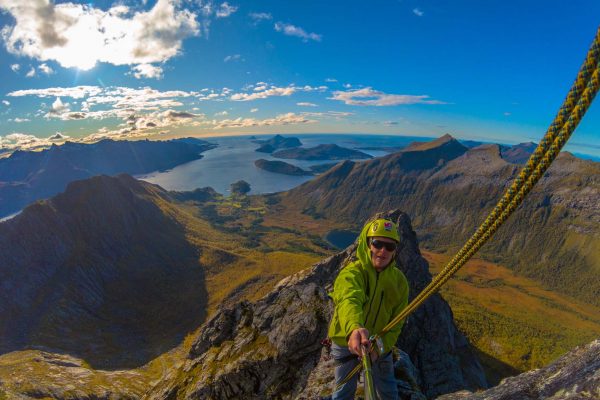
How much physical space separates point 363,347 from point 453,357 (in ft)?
184

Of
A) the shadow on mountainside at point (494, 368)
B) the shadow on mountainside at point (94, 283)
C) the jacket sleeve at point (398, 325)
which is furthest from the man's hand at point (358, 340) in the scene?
the shadow on mountainside at point (94, 283)

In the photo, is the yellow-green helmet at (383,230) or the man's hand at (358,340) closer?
the man's hand at (358,340)

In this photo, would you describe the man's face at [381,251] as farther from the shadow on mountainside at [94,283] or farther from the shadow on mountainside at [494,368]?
the shadow on mountainside at [94,283]

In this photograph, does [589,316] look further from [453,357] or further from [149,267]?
[149,267]

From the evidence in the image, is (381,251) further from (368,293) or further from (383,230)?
(368,293)

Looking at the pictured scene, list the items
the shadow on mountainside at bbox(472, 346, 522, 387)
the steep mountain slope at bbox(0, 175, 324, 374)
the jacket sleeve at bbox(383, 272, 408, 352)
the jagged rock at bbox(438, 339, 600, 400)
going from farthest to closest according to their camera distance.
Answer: the steep mountain slope at bbox(0, 175, 324, 374)
the shadow on mountainside at bbox(472, 346, 522, 387)
the jacket sleeve at bbox(383, 272, 408, 352)
the jagged rock at bbox(438, 339, 600, 400)

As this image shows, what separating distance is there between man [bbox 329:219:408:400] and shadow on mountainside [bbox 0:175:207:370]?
111 m

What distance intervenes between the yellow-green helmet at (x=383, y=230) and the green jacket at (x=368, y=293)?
0.93 feet

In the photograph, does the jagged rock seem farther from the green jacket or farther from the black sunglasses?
the black sunglasses

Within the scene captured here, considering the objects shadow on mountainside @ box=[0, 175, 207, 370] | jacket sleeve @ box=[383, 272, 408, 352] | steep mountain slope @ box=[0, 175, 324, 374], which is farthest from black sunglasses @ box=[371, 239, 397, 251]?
steep mountain slope @ box=[0, 175, 324, 374]

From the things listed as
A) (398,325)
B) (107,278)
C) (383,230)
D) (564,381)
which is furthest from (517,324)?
(107,278)

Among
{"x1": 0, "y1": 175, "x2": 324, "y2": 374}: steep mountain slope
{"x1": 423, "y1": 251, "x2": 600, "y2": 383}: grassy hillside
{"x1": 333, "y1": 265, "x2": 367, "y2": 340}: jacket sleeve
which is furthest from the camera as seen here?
{"x1": 0, "y1": 175, "x2": 324, "y2": 374}: steep mountain slope

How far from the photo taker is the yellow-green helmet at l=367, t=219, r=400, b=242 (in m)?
7.97

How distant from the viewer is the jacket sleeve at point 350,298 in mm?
7172
